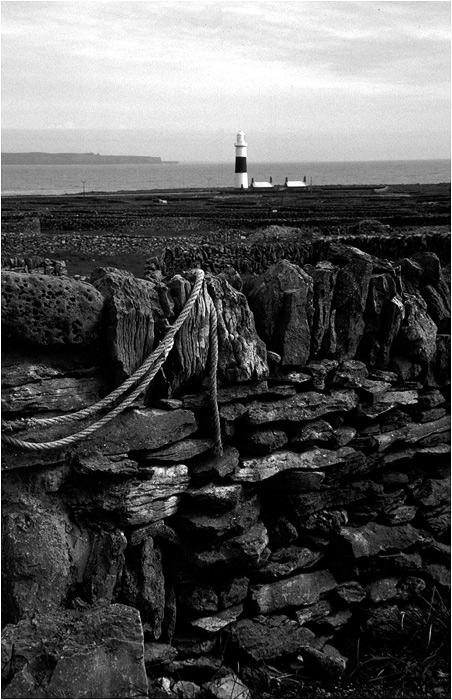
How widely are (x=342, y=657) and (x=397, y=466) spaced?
164cm

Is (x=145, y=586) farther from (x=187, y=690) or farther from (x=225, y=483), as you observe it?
(x=225, y=483)

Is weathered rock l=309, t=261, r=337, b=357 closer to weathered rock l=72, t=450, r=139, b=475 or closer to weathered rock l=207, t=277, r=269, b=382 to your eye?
weathered rock l=207, t=277, r=269, b=382

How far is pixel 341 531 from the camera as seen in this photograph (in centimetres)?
577

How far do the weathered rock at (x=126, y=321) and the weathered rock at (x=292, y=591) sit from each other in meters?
1.98

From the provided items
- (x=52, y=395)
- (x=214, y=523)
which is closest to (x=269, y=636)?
(x=214, y=523)

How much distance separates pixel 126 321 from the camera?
4973 mm

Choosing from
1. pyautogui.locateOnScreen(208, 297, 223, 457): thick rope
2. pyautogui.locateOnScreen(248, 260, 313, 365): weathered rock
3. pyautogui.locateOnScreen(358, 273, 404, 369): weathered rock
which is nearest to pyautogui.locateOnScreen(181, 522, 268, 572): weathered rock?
pyautogui.locateOnScreen(208, 297, 223, 457): thick rope

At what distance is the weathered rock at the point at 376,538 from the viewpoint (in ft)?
18.8

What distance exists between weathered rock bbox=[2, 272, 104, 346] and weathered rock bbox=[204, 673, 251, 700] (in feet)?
8.49

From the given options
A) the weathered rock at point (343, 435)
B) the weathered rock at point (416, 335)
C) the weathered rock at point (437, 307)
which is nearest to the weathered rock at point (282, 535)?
the weathered rock at point (343, 435)

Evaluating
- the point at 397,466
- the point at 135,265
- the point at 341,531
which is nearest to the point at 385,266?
the point at 397,466

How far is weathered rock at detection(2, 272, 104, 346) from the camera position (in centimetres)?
470

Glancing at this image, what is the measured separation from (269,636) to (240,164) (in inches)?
2195

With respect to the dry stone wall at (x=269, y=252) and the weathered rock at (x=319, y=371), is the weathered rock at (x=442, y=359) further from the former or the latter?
the dry stone wall at (x=269, y=252)
